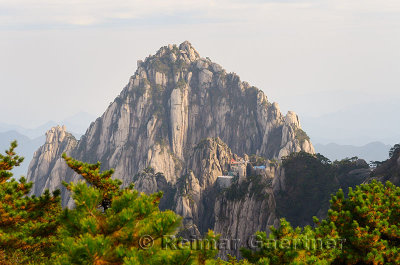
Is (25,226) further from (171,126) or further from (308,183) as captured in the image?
(171,126)

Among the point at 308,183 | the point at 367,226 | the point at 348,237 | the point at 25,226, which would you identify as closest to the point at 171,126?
the point at 308,183

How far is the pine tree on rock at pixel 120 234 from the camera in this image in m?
11.2

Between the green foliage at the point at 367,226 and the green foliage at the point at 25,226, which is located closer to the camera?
the green foliage at the point at 367,226

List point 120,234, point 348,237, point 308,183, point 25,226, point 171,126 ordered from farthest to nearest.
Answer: point 171,126 < point 308,183 < point 25,226 < point 348,237 < point 120,234

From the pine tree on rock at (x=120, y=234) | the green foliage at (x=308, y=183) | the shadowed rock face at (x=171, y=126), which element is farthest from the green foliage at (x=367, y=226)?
the shadowed rock face at (x=171, y=126)

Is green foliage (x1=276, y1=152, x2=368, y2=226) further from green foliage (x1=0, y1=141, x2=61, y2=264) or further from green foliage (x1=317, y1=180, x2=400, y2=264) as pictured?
green foliage (x1=0, y1=141, x2=61, y2=264)

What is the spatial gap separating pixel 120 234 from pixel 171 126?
569ft

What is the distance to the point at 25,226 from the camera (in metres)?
23.6

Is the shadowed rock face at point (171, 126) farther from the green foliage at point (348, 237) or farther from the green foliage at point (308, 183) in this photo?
the green foliage at point (348, 237)

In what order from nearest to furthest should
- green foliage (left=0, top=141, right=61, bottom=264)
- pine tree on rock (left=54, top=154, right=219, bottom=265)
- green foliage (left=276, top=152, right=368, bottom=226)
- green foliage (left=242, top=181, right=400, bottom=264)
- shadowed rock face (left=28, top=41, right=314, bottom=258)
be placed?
pine tree on rock (left=54, top=154, right=219, bottom=265) → green foliage (left=242, top=181, right=400, bottom=264) → green foliage (left=0, top=141, right=61, bottom=264) → green foliage (left=276, top=152, right=368, bottom=226) → shadowed rock face (left=28, top=41, right=314, bottom=258)

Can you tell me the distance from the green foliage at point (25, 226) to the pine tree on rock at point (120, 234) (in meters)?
11.1

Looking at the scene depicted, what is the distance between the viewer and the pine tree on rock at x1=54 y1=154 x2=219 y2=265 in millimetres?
11211

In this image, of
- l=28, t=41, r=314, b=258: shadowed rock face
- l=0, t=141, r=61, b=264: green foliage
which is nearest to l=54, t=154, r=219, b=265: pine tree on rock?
l=0, t=141, r=61, b=264: green foliage

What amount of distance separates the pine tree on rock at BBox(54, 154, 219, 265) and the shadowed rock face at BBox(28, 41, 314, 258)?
147812 mm
